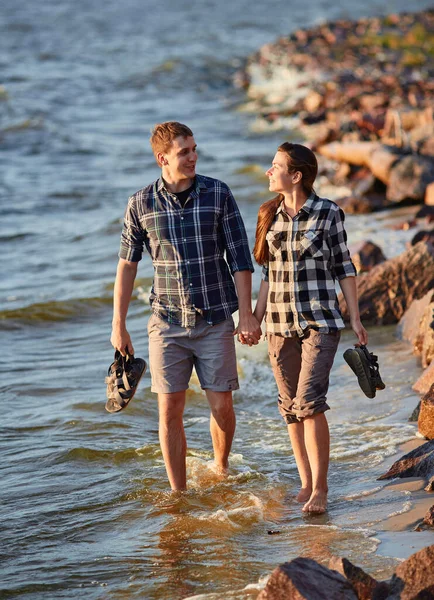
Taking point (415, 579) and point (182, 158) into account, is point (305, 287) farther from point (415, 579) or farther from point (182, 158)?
point (415, 579)

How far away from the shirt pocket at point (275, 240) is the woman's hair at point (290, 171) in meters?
0.04

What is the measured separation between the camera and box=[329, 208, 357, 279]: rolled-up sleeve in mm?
5418

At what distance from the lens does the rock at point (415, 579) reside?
4121 millimetres

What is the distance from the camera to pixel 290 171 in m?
5.48

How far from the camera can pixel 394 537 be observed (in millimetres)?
5051

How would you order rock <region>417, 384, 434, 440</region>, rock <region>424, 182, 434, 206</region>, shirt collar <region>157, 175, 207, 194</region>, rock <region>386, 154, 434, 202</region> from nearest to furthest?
1. shirt collar <region>157, 175, 207, 194</region>
2. rock <region>417, 384, 434, 440</region>
3. rock <region>424, 182, 434, 206</region>
4. rock <region>386, 154, 434, 202</region>

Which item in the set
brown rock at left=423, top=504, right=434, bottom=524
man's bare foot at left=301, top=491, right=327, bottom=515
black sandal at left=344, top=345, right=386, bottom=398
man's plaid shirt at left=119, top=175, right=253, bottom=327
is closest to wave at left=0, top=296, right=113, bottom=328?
man's plaid shirt at left=119, top=175, right=253, bottom=327

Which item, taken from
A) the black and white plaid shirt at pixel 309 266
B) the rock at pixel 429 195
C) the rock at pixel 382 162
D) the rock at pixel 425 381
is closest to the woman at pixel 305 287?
the black and white plaid shirt at pixel 309 266

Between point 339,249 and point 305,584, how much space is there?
1918 mm

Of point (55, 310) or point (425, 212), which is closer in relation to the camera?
point (55, 310)

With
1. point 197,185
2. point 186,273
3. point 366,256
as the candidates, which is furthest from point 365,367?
point 366,256

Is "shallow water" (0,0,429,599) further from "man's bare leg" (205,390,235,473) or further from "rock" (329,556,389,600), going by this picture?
"rock" (329,556,389,600)

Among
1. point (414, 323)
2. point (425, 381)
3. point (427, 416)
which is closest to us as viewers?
point (427, 416)

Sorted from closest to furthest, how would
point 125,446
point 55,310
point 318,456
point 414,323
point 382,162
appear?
point 318,456 → point 125,446 → point 414,323 → point 55,310 → point 382,162
